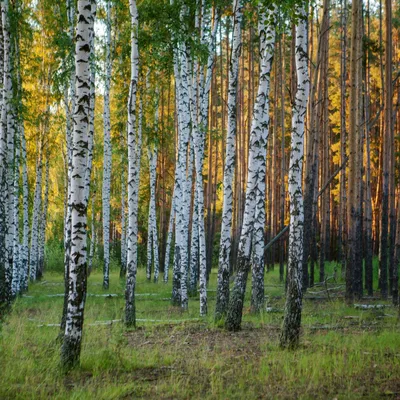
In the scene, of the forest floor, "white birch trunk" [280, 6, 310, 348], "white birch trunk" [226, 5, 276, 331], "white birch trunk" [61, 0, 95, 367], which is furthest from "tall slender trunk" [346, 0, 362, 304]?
"white birch trunk" [61, 0, 95, 367]

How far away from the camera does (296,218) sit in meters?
8.00

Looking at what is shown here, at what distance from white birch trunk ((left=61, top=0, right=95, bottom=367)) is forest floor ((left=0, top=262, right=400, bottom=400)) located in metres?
0.53

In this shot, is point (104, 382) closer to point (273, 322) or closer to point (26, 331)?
point (26, 331)

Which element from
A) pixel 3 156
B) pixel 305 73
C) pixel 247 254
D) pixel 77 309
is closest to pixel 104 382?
pixel 77 309

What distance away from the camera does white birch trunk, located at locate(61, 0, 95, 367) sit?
280 inches

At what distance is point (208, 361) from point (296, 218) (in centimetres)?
250

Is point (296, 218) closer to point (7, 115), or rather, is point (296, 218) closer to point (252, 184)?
point (252, 184)

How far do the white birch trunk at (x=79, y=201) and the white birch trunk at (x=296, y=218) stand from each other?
3.08 meters

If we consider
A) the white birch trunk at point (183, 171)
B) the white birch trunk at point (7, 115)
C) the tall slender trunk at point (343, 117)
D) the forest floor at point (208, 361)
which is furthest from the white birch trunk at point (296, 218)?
the tall slender trunk at point (343, 117)

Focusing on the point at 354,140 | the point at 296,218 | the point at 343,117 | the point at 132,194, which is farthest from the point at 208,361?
the point at 343,117

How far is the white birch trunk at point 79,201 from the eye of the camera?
7113mm

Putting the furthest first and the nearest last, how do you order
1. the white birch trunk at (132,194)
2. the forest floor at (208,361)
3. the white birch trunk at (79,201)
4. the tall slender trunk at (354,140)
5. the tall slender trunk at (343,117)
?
the tall slender trunk at (343,117) → the tall slender trunk at (354,140) → the white birch trunk at (132,194) → the white birch trunk at (79,201) → the forest floor at (208,361)

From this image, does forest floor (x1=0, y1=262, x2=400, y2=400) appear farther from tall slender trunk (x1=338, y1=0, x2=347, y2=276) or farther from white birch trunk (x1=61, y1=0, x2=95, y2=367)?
tall slender trunk (x1=338, y1=0, x2=347, y2=276)

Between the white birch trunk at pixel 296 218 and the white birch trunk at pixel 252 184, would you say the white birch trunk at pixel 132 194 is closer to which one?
the white birch trunk at pixel 252 184
